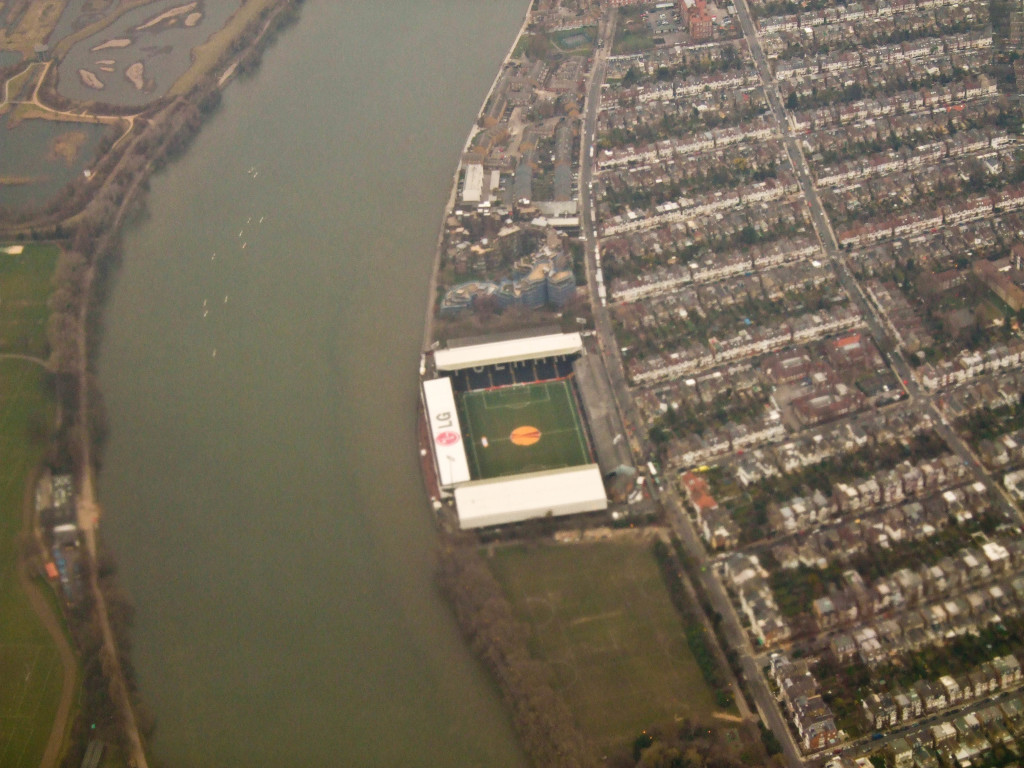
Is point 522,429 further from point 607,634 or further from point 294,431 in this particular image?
point 607,634

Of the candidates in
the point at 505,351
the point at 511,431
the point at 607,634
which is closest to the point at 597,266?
the point at 505,351

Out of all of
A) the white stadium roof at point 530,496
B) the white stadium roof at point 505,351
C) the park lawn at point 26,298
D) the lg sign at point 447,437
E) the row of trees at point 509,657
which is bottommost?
the row of trees at point 509,657

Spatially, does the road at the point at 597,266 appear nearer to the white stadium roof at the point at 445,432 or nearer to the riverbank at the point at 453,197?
the riverbank at the point at 453,197

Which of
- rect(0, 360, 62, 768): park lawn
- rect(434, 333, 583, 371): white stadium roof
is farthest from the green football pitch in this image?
rect(0, 360, 62, 768): park lawn

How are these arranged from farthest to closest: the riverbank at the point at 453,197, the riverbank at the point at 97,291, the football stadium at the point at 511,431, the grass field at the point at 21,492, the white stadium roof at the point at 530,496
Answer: the riverbank at the point at 453,197 < the football stadium at the point at 511,431 < the white stadium roof at the point at 530,496 < the riverbank at the point at 97,291 < the grass field at the point at 21,492

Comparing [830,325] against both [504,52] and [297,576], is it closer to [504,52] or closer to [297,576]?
[297,576]

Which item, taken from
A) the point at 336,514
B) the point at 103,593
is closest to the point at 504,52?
the point at 336,514

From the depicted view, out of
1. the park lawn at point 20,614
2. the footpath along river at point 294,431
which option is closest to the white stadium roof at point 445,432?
the footpath along river at point 294,431
